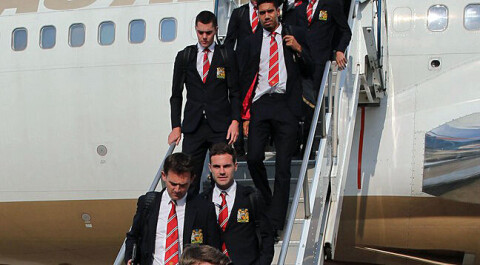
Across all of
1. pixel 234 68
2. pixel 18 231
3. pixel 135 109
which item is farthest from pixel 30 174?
pixel 234 68

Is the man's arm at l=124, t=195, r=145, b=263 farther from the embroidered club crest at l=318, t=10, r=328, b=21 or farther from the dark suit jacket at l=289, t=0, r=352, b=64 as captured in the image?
the embroidered club crest at l=318, t=10, r=328, b=21

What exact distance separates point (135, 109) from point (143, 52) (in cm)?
77

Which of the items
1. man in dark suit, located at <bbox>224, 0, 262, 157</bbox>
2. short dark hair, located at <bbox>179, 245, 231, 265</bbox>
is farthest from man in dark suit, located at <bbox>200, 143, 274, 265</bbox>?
short dark hair, located at <bbox>179, 245, 231, 265</bbox>

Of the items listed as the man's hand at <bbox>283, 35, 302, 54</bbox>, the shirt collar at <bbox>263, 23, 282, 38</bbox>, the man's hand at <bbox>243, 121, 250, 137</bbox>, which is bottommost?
the man's hand at <bbox>243, 121, 250, 137</bbox>

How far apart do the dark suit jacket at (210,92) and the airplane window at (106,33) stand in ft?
14.1

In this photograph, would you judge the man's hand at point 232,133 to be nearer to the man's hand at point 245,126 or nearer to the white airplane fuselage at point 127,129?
the man's hand at point 245,126

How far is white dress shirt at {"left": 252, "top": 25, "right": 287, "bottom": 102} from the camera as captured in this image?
20.8ft

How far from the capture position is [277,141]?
6230 millimetres

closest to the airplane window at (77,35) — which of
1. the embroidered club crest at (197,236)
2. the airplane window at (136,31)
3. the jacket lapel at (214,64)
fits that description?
the airplane window at (136,31)

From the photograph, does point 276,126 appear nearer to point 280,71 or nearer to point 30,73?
point 280,71

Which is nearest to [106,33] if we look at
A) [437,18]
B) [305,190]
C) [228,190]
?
[437,18]

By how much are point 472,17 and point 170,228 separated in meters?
6.03

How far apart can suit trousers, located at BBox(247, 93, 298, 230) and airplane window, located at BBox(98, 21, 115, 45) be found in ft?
16.0

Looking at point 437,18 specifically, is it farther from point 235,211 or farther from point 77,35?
point 235,211
